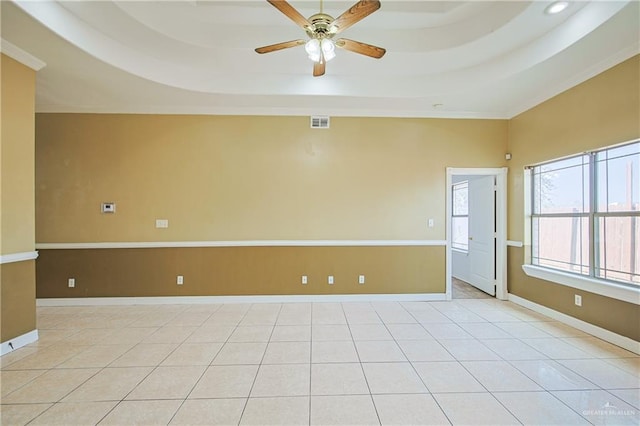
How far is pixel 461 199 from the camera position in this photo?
6.04 meters

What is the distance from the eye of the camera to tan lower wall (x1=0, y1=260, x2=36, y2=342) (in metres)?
2.72

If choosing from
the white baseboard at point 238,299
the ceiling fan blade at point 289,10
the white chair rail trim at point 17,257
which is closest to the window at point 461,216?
the white baseboard at point 238,299

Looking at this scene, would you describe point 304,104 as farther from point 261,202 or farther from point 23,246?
point 23,246

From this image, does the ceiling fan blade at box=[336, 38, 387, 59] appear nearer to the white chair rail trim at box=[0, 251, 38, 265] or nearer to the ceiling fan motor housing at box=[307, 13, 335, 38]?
the ceiling fan motor housing at box=[307, 13, 335, 38]

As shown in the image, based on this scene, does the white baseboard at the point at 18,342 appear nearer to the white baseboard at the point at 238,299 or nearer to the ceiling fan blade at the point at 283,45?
the white baseboard at the point at 238,299

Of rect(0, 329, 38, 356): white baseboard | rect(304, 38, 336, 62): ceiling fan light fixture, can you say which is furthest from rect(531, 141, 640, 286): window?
rect(0, 329, 38, 356): white baseboard

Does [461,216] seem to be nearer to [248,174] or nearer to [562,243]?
[562,243]

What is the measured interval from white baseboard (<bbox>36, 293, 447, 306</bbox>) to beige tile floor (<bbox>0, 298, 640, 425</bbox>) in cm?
46

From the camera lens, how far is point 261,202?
434 cm

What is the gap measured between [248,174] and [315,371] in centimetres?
298

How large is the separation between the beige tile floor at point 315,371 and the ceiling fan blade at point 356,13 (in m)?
2.85

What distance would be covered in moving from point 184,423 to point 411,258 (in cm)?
359

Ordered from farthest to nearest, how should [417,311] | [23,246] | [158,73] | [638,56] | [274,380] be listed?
[417,311]
[158,73]
[23,246]
[638,56]
[274,380]

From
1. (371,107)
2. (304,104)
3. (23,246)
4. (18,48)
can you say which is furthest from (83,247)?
(371,107)
